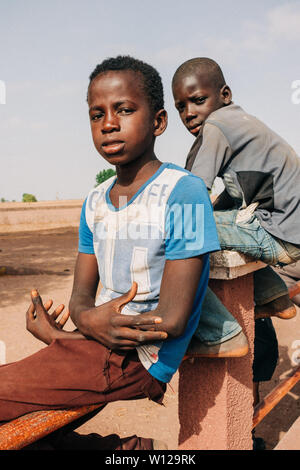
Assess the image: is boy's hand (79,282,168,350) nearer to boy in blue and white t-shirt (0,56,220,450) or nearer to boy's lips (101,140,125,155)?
boy in blue and white t-shirt (0,56,220,450)

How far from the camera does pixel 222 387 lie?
1.77m

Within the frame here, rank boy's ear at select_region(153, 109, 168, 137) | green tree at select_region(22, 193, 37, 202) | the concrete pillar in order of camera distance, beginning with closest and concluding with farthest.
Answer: boy's ear at select_region(153, 109, 168, 137) < the concrete pillar < green tree at select_region(22, 193, 37, 202)

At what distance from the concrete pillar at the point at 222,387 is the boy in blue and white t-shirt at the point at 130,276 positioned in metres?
0.40

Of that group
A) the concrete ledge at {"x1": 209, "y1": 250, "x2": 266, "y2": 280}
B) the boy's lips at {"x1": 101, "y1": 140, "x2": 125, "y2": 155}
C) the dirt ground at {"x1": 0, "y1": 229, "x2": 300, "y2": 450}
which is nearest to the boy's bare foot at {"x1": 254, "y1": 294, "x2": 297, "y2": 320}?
the concrete ledge at {"x1": 209, "y1": 250, "x2": 266, "y2": 280}

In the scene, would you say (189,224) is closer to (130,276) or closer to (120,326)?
(130,276)

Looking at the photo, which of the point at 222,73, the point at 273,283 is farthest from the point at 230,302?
the point at 222,73

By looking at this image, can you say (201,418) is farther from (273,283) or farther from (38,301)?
(38,301)

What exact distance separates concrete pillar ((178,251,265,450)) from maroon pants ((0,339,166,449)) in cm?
48

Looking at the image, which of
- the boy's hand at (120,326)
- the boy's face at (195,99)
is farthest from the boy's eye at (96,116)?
the boy's face at (195,99)

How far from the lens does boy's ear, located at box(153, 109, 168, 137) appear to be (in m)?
1.48

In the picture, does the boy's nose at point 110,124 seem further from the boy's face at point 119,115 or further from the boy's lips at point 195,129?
the boy's lips at point 195,129

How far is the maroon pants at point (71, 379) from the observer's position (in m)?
1.22

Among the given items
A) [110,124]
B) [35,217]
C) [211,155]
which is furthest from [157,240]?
[35,217]

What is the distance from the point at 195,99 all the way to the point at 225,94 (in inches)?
8.4
